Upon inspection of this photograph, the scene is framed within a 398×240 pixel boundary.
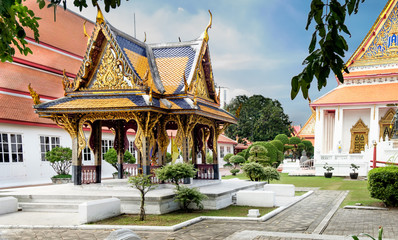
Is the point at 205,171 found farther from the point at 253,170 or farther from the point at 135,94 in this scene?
the point at 135,94

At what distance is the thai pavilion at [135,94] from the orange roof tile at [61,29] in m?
12.3

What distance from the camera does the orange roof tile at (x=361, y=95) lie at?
1068 inches

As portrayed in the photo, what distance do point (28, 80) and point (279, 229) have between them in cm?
1678

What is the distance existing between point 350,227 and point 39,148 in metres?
15.3

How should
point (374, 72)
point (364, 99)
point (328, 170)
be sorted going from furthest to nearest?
point (374, 72), point (364, 99), point (328, 170)

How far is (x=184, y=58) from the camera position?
42.8 feet

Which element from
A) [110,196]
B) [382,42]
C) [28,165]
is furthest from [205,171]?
[382,42]

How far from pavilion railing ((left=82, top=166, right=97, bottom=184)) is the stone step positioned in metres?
1.96

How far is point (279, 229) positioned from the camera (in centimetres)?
802

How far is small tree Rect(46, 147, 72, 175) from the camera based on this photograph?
17641 mm

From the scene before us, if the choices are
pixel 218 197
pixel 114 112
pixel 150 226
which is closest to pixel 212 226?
pixel 150 226

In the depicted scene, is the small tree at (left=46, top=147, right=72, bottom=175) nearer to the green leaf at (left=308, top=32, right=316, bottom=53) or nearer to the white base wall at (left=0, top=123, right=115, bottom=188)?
the white base wall at (left=0, top=123, right=115, bottom=188)

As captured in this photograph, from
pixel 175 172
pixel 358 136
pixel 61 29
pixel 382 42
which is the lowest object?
pixel 358 136

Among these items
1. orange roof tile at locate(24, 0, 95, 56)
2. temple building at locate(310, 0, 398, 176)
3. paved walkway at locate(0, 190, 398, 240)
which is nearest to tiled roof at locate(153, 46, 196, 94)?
paved walkway at locate(0, 190, 398, 240)
